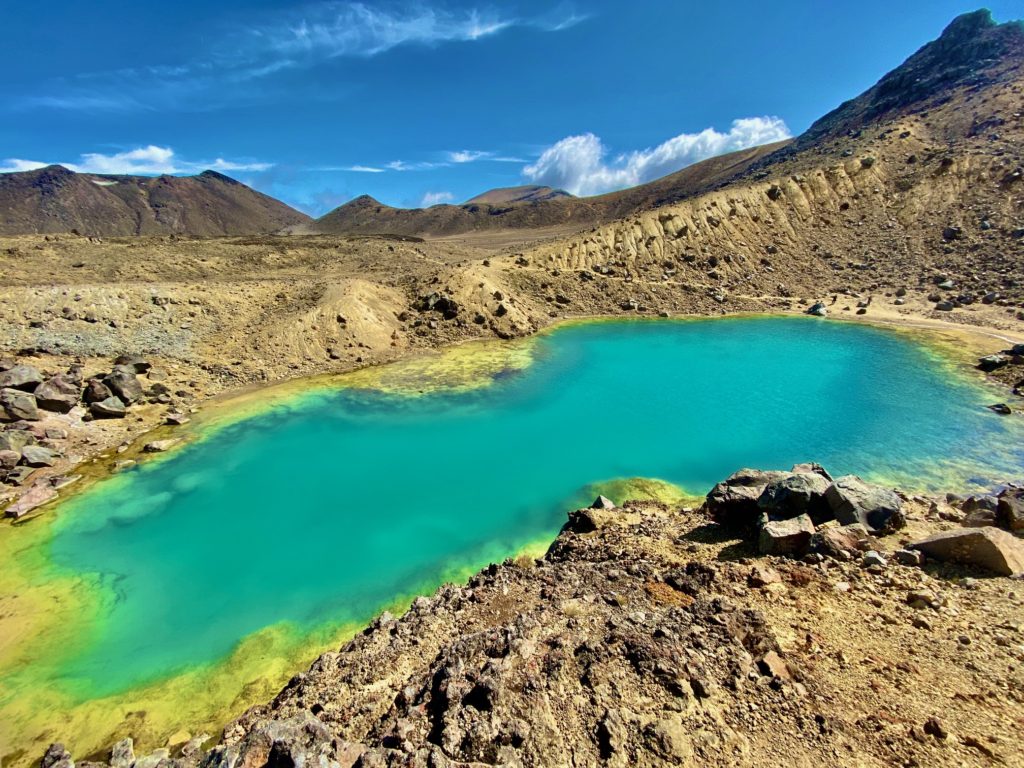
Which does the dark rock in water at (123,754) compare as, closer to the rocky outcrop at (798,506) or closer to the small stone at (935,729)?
the small stone at (935,729)

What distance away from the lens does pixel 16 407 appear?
23078 millimetres

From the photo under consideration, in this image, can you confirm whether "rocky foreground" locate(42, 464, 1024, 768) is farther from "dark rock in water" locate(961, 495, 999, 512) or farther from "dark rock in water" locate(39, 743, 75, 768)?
Result: "dark rock in water" locate(961, 495, 999, 512)

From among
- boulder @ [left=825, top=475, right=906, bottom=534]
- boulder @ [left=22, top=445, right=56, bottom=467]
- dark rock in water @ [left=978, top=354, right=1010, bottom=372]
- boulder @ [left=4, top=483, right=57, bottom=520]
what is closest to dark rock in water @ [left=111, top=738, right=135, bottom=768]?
boulder @ [left=4, top=483, right=57, bottom=520]

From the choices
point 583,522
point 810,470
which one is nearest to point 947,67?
point 810,470

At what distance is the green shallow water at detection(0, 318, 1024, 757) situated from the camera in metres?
A: 14.5

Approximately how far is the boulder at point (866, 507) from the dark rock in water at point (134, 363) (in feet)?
115

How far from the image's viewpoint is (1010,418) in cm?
2348

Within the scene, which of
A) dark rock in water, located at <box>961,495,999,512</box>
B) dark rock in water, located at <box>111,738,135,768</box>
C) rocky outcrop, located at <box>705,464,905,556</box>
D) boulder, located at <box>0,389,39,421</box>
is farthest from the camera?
boulder, located at <box>0,389,39,421</box>

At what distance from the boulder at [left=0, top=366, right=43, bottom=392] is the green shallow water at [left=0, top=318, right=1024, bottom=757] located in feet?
30.8

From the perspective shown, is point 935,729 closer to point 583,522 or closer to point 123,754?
point 583,522

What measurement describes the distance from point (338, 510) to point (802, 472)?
631 inches

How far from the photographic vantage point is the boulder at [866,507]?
489 inches

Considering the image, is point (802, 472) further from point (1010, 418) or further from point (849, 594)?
point (1010, 418)

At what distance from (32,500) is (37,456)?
320 cm
